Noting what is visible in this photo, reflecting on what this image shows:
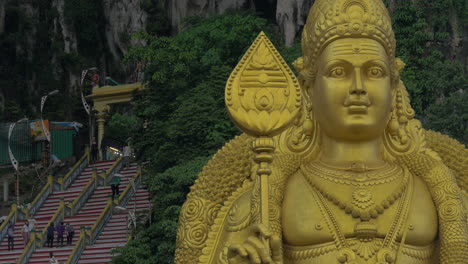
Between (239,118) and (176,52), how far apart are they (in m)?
19.7

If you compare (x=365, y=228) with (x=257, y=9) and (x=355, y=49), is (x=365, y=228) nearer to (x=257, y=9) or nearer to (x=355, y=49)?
(x=355, y=49)

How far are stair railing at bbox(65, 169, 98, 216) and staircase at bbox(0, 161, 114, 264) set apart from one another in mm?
539

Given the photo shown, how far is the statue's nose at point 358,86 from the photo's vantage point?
381 inches

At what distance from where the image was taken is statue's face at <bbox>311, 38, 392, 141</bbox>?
974 centimetres

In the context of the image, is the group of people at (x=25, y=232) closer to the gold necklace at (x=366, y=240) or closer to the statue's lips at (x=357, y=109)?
the gold necklace at (x=366, y=240)

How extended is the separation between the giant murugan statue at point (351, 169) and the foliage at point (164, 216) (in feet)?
38.7

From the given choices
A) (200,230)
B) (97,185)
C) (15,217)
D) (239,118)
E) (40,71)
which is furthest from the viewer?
(40,71)

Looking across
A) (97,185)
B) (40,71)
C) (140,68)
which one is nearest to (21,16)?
(40,71)

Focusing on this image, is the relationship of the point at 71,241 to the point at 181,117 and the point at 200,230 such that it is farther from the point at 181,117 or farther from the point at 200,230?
the point at 200,230

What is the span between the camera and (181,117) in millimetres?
25156

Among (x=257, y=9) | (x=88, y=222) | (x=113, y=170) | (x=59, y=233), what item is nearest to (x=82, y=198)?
Result: (x=88, y=222)

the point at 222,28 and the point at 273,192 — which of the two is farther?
the point at 222,28

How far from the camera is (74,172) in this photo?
3794cm

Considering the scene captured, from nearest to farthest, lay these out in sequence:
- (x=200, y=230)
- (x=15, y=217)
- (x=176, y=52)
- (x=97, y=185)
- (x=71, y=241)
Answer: (x=200, y=230)
(x=176, y=52)
(x=71, y=241)
(x=15, y=217)
(x=97, y=185)
